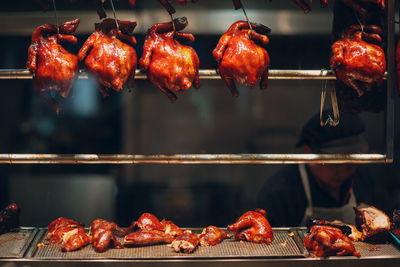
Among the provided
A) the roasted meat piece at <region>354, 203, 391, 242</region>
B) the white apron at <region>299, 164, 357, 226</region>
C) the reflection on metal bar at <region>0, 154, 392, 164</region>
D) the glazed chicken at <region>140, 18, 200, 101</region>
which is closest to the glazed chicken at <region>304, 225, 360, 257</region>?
the roasted meat piece at <region>354, 203, 391, 242</region>

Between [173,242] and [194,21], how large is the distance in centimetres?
210

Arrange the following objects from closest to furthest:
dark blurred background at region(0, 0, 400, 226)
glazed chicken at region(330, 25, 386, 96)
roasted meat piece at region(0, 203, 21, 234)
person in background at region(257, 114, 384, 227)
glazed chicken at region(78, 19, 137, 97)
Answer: glazed chicken at region(78, 19, 137, 97) → glazed chicken at region(330, 25, 386, 96) → roasted meat piece at region(0, 203, 21, 234) → person in background at region(257, 114, 384, 227) → dark blurred background at region(0, 0, 400, 226)

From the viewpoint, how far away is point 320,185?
4.08 metres

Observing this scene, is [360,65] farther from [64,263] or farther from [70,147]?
[70,147]

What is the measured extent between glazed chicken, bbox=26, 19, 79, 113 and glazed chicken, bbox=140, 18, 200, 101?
505 mm

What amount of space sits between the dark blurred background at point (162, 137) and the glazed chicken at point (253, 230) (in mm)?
1061

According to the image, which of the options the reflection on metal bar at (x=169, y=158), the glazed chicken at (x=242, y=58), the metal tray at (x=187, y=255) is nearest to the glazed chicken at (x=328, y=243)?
the metal tray at (x=187, y=255)

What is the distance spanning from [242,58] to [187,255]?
1.38 m

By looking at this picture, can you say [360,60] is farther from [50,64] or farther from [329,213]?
[50,64]

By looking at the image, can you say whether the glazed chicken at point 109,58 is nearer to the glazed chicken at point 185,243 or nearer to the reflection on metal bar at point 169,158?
the reflection on metal bar at point 169,158

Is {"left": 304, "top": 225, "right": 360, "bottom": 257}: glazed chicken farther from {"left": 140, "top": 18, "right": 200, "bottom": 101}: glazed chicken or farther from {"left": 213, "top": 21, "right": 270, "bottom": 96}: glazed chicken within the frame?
{"left": 140, "top": 18, "right": 200, "bottom": 101}: glazed chicken

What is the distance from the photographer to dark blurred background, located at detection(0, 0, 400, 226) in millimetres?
4191

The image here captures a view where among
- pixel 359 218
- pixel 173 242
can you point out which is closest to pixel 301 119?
pixel 359 218

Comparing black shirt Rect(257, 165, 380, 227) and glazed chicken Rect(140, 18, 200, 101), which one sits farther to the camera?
black shirt Rect(257, 165, 380, 227)
